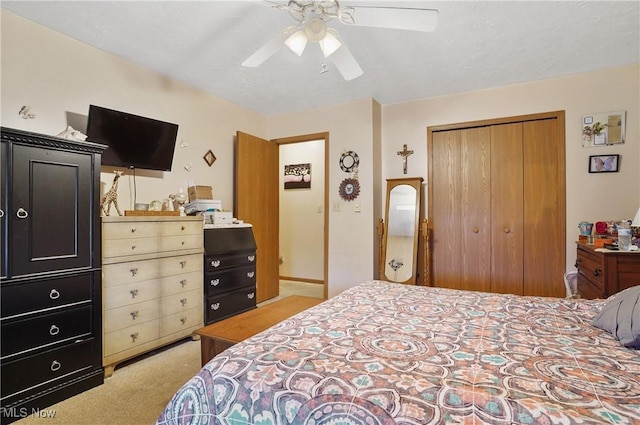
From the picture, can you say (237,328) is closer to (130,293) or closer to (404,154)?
(130,293)

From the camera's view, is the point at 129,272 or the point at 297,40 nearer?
the point at 297,40

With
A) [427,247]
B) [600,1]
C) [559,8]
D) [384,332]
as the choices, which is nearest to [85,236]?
[384,332]

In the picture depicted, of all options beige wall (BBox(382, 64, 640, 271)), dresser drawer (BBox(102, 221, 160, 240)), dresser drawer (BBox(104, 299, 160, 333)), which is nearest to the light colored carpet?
dresser drawer (BBox(104, 299, 160, 333))

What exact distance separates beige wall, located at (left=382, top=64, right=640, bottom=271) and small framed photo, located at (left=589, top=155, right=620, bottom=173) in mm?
33

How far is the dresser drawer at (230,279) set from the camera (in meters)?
3.03

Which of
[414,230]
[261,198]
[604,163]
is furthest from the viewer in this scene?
[261,198]

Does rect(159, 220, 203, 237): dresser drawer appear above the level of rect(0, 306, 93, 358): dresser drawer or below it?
above

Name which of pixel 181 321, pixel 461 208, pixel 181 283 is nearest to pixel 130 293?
pixel 181 283

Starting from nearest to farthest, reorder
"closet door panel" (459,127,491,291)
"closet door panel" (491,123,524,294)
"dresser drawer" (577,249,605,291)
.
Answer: "dresser drawer" (577,249,605,291)
"closet door panel" (491,123,524,294)
"closet door panel" (459,127,491,291)

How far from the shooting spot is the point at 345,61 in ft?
7.06

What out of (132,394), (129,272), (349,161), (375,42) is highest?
(375,42)

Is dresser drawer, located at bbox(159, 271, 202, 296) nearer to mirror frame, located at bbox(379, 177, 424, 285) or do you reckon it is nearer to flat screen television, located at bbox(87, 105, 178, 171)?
flat screen television, located at bbox(87, 105, 178, 171)

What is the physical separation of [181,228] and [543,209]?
346 centimetres

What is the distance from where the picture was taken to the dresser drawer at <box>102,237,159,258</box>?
222 centimetres
